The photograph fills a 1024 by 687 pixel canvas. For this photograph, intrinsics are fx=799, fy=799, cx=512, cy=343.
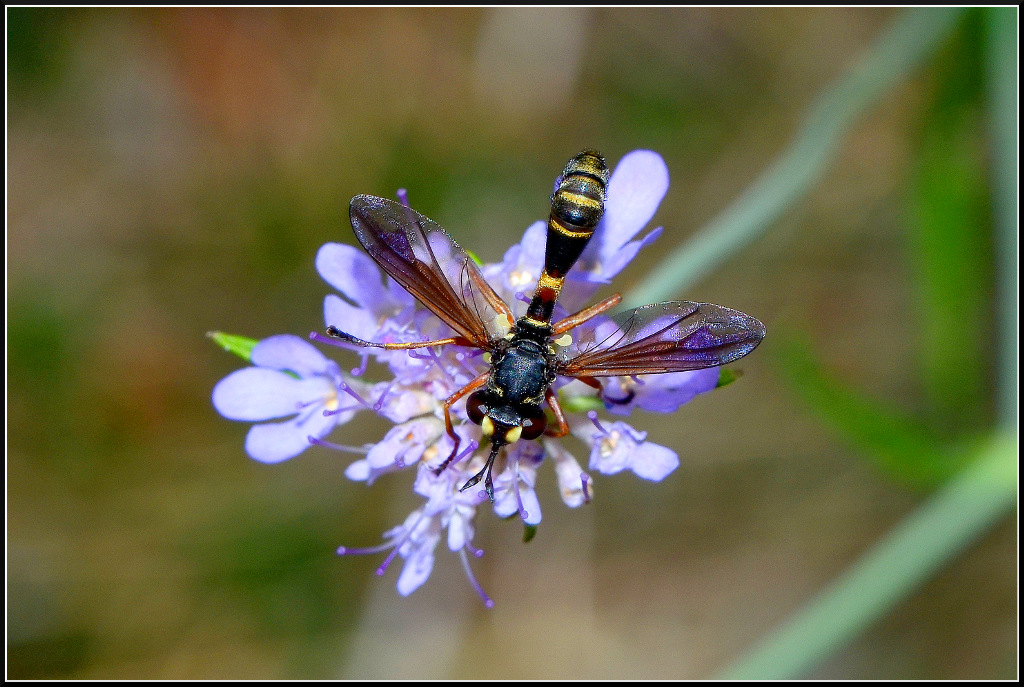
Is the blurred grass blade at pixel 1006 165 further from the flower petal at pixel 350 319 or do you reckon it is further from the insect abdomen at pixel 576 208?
the flower petal at pixel 350 319

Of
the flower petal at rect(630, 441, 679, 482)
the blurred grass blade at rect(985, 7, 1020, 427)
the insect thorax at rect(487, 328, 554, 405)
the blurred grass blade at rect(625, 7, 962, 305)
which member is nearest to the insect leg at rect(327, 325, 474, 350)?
the insect thorax at rect(487, 328, 554, 405)

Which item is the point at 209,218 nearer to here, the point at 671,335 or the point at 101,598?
the point at 101,598

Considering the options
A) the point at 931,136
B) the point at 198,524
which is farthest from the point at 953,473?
the point at 198,524

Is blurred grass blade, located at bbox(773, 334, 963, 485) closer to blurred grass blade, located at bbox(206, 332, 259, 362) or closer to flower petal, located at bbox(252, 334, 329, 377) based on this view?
flower petal, located at bbox(252, 334, 329, 377)

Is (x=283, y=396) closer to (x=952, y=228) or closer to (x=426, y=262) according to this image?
(x=426, y=262)

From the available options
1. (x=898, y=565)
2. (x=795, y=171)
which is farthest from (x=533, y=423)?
(x=898, y=565)

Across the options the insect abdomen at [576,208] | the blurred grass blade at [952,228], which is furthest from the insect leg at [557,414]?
the blurred grass blade at [952,228]
